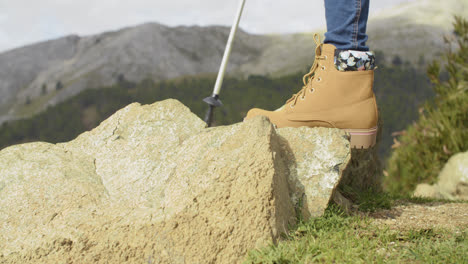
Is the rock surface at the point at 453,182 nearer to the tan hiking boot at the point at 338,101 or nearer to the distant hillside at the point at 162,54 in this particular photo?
the tan hiking boot at the point at 338,101

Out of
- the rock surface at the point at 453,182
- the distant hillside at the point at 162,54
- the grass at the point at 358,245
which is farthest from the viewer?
the distant hillside at the point at 162,54

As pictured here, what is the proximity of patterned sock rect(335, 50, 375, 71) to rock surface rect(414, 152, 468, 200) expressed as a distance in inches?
145

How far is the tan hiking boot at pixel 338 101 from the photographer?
2.93 meters

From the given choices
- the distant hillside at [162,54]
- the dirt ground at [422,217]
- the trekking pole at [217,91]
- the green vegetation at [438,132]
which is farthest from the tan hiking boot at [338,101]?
the distant hillside at [162,54]

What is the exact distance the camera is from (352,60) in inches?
112

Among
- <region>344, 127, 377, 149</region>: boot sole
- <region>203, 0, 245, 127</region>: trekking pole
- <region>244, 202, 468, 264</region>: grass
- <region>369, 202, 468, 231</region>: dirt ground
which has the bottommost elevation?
<region>369, 202, 468, 231</region>: dirt ground

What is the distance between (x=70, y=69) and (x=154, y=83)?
32.0 ft

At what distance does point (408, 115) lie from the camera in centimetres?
1609

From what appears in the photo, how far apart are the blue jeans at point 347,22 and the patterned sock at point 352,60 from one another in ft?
0.17

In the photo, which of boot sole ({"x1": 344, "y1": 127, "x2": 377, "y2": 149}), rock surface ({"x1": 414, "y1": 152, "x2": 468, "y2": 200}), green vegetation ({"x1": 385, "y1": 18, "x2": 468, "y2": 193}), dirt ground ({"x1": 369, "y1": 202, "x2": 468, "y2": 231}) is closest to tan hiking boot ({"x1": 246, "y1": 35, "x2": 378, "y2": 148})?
boot sole ({"x1": 344, "y1": 127, "x2": 377, "y2": 149})

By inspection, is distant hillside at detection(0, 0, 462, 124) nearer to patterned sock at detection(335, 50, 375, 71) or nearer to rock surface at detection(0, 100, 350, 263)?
patterned sock at detection(335, 50, 375, 71)

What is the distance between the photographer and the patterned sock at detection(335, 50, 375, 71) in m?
2.82

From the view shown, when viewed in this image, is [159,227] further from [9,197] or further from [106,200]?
[9,197]

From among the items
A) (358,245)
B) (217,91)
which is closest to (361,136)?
(358,245)
